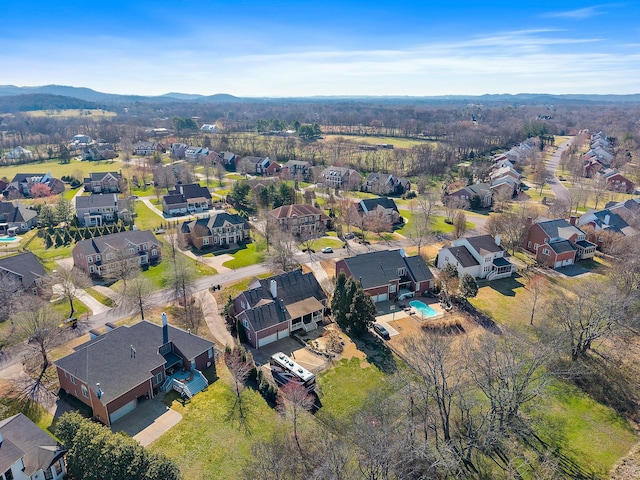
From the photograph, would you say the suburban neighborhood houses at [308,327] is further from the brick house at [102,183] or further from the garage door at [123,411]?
the brick house at [102,183]

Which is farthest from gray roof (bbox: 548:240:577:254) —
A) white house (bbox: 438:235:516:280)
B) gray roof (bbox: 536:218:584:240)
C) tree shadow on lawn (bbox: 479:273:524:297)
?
tree shadow on lawn (bbox: 479:273:524:297)

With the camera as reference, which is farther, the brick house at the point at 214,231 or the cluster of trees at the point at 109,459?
the brick house at the point at 214,231

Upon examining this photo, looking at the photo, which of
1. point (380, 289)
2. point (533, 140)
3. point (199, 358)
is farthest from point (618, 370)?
point (533, 140)

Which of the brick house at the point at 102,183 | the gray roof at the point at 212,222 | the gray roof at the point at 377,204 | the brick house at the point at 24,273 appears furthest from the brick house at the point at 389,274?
the brick house at the point at 102,183

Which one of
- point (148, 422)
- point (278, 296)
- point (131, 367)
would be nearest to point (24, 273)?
point (131, 367)

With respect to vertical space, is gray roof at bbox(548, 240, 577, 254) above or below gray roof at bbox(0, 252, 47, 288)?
below

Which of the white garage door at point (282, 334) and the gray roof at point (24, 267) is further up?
the gray roof at point (24, 267)

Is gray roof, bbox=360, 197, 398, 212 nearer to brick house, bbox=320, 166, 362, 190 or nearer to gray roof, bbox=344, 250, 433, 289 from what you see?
brick house, bbox=320, 166, 362, 190
